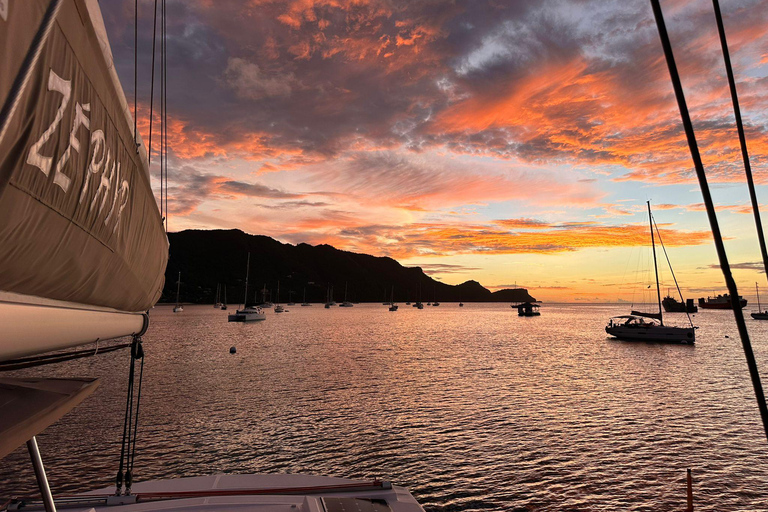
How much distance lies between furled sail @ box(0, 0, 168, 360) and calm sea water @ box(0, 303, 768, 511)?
15.1m

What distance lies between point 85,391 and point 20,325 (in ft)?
8.24

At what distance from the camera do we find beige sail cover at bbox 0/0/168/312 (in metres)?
1.70

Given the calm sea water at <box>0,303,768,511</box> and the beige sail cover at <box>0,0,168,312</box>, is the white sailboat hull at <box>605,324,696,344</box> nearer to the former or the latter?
the calm sea water at <box>0,303,768,511</box>

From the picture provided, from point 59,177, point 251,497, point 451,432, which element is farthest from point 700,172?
point 451,432

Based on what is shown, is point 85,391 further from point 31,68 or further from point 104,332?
point 31,68

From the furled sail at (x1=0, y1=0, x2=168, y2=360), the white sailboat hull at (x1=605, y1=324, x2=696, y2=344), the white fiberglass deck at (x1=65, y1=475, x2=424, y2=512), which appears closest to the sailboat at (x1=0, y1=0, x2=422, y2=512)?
the furled sail at (x1=0, y1=0, x2=168, y2=360)

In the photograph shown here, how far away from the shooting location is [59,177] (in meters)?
2.14

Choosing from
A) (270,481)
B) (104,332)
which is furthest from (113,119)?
(270,481)

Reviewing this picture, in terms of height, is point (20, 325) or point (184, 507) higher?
point (20, 325)

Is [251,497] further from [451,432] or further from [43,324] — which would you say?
[451,432]

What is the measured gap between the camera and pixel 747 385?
37562 mm

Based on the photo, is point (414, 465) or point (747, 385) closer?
point (414, 465)

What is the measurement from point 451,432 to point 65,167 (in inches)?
943

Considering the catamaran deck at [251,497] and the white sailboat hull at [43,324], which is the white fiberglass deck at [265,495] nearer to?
the catamaran deck at [251,497]
